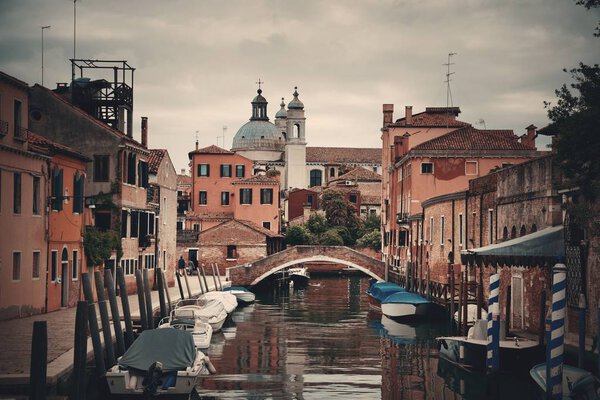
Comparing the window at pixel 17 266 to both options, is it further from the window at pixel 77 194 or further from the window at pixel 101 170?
the window at pixel 101 170

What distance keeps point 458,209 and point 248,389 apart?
1425cm

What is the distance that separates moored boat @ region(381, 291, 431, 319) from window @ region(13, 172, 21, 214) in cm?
1362

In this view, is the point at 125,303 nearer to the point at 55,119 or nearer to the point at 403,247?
the point at 55,119

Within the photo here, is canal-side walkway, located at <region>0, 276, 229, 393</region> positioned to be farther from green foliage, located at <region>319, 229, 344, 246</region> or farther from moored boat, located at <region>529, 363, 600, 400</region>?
green foliage, located at <region>319, 229, 344, 246</region>

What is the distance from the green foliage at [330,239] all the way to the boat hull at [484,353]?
4063 centimetres

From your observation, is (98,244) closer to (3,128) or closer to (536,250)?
(3,128)

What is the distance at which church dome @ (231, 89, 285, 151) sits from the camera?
100188mm

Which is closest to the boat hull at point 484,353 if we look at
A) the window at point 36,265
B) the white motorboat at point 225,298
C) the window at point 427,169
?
the window at point 36,265

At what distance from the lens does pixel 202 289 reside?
35.3 m

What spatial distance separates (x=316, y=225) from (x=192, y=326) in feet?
135

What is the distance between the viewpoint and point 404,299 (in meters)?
31.6

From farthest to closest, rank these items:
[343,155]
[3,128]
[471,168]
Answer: [343,155], [471,168], [3,128]

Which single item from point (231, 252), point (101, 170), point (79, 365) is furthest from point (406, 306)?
point (231, 252)

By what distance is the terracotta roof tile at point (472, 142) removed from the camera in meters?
40.5
